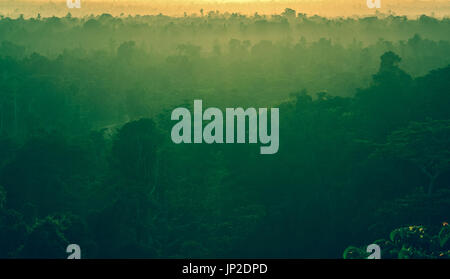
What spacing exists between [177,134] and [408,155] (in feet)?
29.0

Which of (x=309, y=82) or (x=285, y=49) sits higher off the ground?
(x=285, y=49)

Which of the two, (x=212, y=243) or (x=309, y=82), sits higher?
(x=309, y=82)

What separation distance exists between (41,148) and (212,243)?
6.54 metres

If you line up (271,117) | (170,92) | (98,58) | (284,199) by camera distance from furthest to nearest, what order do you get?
(98,58), (170,92), (271,117), (284,199)

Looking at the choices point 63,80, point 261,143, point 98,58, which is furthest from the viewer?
point 98,58

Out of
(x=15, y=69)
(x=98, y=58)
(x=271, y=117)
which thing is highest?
(x=98, y=58)

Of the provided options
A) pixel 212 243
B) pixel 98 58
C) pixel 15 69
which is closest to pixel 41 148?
pixel 212 243

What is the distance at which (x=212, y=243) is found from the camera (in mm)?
16734

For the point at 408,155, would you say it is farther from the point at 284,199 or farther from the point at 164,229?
the point at 164,229

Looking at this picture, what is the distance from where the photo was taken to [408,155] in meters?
17.2

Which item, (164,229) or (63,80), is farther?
(63,80)
